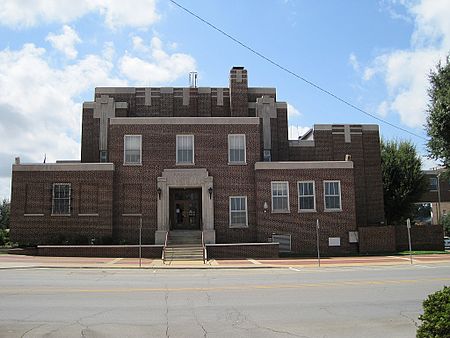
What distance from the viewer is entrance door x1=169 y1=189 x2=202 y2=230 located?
36.4 metres

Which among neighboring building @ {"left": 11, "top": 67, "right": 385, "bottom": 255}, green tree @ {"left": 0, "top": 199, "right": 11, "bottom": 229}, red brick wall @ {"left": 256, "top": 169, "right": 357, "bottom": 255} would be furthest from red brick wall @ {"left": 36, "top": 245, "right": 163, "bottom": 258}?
green tree @ {"left": 0, "top": 199, "right": 11, "bottom": 229}

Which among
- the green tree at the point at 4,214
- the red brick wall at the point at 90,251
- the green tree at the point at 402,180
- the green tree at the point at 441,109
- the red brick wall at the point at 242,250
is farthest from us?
A: the green tree at the point at 4,214

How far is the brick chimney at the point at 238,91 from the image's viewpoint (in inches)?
1679

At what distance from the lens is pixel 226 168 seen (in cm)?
3584

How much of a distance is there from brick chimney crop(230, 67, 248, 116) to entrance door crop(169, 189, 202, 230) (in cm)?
953

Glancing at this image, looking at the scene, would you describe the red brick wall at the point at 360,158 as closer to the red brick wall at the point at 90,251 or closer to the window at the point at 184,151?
the window at the point at 184,151

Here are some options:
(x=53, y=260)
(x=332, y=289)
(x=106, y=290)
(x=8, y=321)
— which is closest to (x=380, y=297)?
(x=332, y=289)

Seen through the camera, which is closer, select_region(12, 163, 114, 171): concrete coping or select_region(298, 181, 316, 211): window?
select_region(12, 163, 114, 171): concrete coping

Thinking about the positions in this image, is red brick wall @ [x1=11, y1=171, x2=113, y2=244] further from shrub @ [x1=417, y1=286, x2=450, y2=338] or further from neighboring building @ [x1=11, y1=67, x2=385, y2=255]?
shrub @ [x1=417, y1=286, x2=450, y2=338]

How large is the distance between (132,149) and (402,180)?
28151 mm

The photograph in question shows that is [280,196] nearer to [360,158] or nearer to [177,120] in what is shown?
[177,120]

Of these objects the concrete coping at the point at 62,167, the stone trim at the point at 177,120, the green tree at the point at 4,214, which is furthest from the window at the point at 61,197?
the green tree at the point at 4,214

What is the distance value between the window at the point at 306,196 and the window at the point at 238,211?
13.3 feet

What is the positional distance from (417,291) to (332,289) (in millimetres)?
2742
